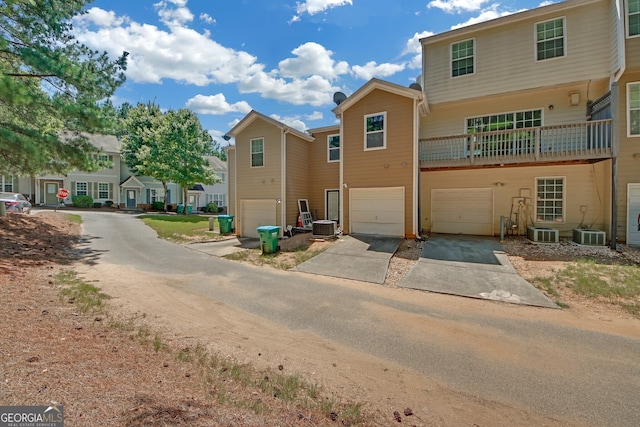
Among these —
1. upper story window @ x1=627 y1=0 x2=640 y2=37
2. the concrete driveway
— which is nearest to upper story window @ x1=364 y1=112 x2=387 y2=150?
the concrete driveway

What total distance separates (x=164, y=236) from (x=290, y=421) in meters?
14.9

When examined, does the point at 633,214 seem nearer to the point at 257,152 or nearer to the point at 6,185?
the point at 257,152

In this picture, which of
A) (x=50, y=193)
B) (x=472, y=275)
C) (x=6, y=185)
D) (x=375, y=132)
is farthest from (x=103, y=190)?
(x=472, y=275)

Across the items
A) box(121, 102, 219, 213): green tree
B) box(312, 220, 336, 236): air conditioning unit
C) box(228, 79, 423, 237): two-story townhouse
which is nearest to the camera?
box(228, 79, 423, 237): two-story townhouse

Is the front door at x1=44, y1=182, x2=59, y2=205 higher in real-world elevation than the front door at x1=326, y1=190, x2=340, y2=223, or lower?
higher

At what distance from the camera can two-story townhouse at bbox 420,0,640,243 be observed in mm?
10609

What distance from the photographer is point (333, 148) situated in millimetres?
16688

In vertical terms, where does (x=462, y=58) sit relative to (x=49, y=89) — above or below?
above

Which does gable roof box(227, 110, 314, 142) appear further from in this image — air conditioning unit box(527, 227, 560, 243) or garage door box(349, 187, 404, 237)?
air conditioning unit box(527, 227, 560, 243)

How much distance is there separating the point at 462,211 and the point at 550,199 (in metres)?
3.36

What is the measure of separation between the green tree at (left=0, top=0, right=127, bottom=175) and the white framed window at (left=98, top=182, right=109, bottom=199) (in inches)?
1049

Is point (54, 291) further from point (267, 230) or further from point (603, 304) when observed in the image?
point (603, 304)

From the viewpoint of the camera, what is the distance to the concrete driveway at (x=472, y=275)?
6.73 meters

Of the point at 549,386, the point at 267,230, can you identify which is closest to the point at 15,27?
the point at 267,230
